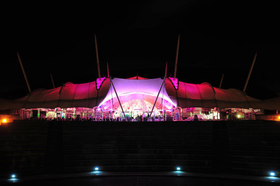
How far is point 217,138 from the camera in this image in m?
19.3

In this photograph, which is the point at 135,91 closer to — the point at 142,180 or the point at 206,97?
the point at 206,97

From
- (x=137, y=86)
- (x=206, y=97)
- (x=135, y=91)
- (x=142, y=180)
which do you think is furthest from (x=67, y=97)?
(x=142, y=180)

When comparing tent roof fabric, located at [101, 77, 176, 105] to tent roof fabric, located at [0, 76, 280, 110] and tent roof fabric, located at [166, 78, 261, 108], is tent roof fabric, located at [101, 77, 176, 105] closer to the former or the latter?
tent roof fabric, located at [0, 76, 280, 110]

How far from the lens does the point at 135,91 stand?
104 feet

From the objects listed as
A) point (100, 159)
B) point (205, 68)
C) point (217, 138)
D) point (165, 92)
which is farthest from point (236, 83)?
point (100, 159)

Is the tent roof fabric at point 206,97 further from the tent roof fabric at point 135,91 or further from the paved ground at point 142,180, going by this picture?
the paved ground at point 142,180

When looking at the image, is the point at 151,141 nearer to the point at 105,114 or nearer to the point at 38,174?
the point at 38,174

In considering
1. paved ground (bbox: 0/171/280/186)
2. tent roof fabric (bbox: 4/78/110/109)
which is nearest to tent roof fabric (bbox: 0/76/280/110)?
tent roof fabric (bbox: 4/78/110/109)

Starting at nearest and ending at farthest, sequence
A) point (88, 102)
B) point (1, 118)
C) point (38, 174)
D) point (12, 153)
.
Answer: point (38, 174) → point (12, 153) → point (1, 118) → point (88, 102)

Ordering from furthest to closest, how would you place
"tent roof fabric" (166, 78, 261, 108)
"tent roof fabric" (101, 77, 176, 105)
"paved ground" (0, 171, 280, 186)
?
"tent roof fabric" (101, 77, 176, 105), "tent roof fabric" (166, 78, 261, 108), "paved ground" (0, 171, 280, 186)

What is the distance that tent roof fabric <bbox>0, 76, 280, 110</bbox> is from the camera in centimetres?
3011

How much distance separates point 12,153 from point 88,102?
1311 cm

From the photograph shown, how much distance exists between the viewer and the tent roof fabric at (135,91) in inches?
1186

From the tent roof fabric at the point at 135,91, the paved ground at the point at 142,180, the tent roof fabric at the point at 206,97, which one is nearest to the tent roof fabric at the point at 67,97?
the tent roof fabric at the point at 135,91
